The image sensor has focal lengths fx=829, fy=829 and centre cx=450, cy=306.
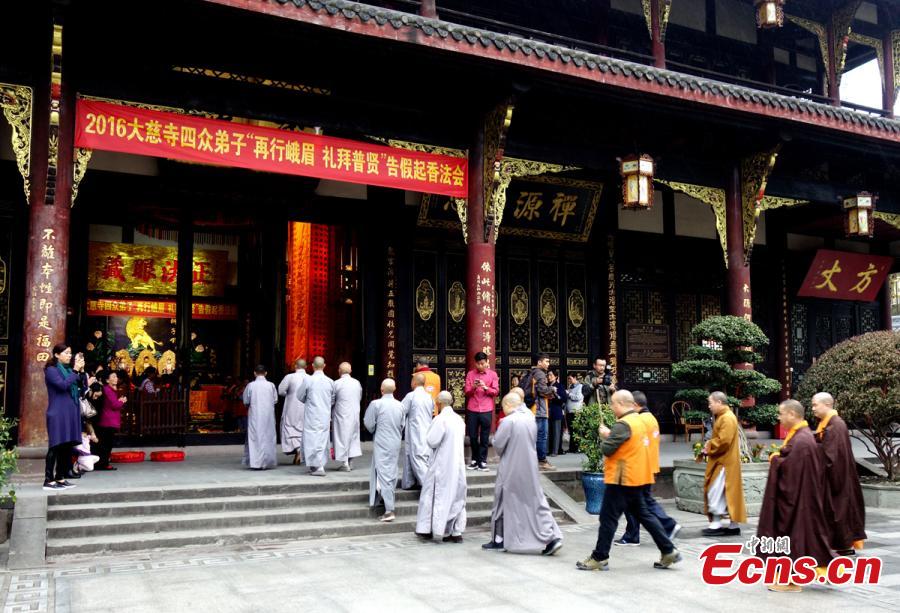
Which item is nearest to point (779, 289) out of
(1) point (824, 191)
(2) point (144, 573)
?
(1) point (824, 191)

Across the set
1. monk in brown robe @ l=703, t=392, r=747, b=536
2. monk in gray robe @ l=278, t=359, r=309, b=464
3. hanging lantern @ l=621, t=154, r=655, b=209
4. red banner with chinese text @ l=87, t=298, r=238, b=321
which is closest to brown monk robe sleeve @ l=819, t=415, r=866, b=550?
monk in brown robe @ l=703, t=392, r=747, b=536

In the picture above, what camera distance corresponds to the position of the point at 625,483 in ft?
20.4

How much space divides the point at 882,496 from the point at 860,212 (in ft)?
16.0

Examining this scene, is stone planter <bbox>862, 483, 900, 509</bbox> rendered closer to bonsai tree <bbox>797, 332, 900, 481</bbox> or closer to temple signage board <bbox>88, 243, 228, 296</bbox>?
bonsai tree <bbox>797, 332, 900, 481</bbox>

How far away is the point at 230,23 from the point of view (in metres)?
8.38

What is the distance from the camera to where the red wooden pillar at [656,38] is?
1126 centimetres

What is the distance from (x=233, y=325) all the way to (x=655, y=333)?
24.5ft

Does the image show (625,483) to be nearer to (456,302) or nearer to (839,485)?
(839,485)

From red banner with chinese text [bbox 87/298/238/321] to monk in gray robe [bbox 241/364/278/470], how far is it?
4208 mm

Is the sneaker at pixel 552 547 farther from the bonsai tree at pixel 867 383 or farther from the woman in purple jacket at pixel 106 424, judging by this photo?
the woman in purple jacket at pixel 106 424

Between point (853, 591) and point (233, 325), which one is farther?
point (233, 325)

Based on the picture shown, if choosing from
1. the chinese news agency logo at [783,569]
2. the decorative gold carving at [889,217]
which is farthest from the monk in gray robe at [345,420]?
the decorative gold carving at [889,217]

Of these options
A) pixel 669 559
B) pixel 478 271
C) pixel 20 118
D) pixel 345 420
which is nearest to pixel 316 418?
pixel 345 420

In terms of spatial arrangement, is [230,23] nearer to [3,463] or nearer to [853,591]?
[3,463]
